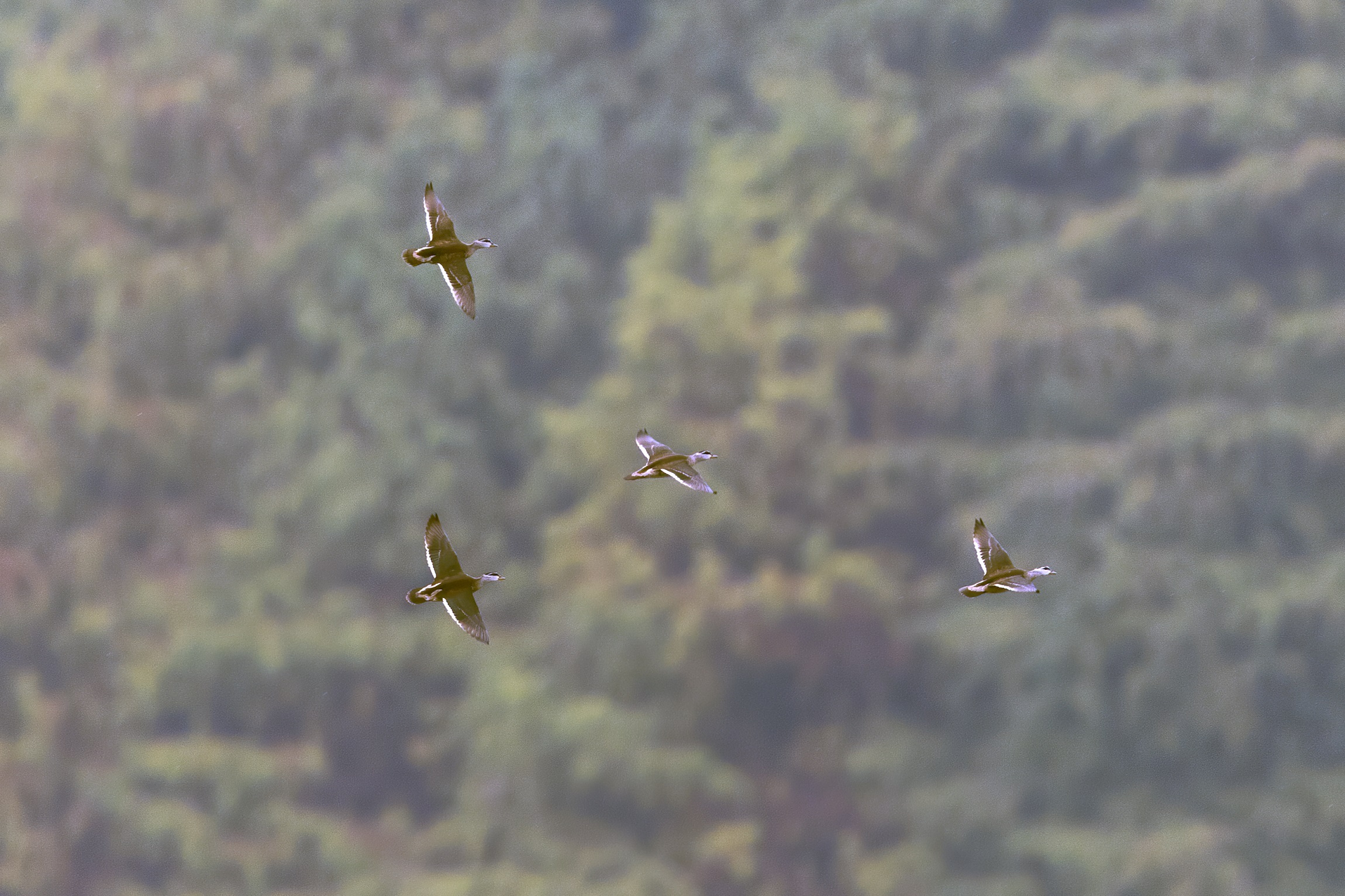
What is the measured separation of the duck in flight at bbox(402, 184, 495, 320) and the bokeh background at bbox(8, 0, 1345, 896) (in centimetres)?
481

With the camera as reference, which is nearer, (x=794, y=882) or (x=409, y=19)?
(x=794, y=882)

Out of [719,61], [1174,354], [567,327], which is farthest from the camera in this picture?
[719,61]

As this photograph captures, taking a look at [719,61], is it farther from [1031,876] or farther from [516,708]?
[1031,876]

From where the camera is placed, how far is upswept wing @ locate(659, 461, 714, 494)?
1.38 metres

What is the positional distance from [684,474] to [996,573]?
28 cm

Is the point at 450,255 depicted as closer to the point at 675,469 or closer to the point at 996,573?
the point at 675,469

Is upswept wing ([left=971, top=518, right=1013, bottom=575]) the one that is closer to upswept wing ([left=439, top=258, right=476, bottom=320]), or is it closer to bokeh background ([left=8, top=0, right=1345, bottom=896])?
upswept wing ([left=439, top=258, right=476, bottom=320])

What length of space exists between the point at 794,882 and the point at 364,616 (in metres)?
1.97

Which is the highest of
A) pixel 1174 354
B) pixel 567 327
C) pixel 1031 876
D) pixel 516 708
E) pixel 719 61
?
pixel 719 61

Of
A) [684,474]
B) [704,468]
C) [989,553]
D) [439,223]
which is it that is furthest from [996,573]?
[704,468]

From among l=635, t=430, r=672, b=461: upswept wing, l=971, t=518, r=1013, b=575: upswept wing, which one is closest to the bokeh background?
l=635, t=430, r=672, b=461: upswept wing

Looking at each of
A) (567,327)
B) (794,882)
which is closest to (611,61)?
(567,327)

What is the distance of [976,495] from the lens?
6508mm

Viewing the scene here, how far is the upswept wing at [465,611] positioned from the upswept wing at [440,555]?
0.10ft
